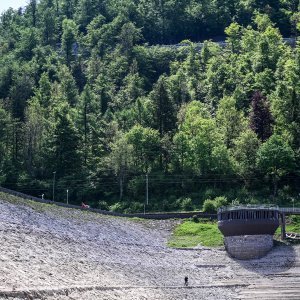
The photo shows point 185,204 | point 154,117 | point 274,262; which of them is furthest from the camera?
point 154,117

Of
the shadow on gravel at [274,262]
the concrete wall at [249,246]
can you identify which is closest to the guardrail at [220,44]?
the concrete wall at [249,246]

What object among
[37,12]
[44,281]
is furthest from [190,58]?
[44,281]

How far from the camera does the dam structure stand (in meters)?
69.0

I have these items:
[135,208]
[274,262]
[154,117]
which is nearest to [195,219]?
[135,208]

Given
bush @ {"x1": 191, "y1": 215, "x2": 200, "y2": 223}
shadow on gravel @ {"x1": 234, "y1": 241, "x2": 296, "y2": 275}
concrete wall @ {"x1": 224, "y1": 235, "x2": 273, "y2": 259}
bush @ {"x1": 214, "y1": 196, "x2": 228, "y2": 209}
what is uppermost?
bush @ {"x1": 214, "y1": 196, "x2": 228, "y2": 209}

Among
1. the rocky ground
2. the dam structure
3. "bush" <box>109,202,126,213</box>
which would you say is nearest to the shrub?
the rocky ground

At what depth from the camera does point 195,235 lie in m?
75.6

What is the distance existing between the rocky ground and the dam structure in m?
1.09

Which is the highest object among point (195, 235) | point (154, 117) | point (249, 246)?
point (154, 117)

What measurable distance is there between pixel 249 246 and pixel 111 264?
14134 mm

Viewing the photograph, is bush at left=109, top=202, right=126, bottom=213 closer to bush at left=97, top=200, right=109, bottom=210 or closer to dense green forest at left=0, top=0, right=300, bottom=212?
dense green forest at left=0, top=0, right=300, bottom=212

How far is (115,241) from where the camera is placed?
2657 inches

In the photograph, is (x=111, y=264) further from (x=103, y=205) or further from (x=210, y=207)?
(x=103, y=205)

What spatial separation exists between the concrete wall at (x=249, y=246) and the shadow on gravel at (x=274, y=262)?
23.5 inches
